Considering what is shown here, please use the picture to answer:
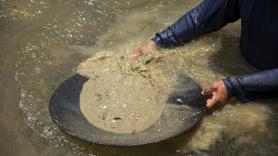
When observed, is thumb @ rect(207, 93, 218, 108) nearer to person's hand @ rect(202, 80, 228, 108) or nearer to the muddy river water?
person's hand @ rect(202, 80, 228, 108)

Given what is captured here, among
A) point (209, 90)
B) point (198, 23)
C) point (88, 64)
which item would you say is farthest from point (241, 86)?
point (88, 64)

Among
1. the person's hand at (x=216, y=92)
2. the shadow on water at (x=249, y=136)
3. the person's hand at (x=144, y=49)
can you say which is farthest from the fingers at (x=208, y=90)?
the person's hand at (x=144, y=49)

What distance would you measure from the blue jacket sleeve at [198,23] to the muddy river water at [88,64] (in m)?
0.09

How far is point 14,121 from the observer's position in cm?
285

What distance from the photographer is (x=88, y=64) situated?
10.2ft

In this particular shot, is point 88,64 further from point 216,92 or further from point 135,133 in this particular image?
point 216,92

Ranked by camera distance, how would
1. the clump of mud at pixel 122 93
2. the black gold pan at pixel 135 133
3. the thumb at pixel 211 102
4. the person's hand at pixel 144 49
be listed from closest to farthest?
the black gold pan at pixel 135 133
the clump of mud at pixel 122 93
the thumb at pixel 211 102
the person's hand at pixel 144 49

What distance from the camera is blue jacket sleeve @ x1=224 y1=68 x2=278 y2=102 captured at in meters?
2.78

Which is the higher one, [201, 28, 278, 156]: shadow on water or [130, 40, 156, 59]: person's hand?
[130, 40, 156, 59]: person's hand

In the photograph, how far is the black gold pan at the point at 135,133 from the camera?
2.47 m

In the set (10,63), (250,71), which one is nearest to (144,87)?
(250,71)

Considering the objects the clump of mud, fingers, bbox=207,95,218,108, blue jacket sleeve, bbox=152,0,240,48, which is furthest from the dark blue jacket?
the clump of mud

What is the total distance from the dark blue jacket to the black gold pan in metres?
0.27

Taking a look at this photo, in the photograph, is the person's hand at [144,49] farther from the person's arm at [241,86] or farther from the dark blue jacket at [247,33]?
the person's arm at [241,86]
